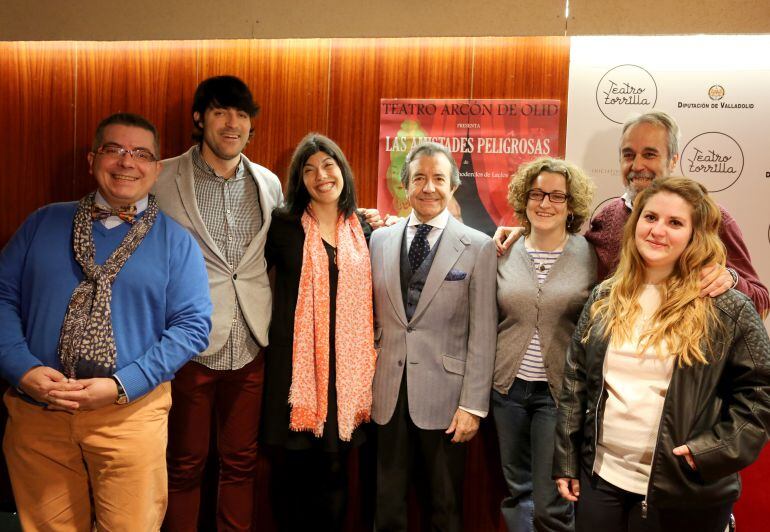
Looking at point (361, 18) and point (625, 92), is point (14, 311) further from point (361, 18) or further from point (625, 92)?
point (625, 92)

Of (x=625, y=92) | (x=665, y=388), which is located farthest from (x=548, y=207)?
(x=625, y=92)

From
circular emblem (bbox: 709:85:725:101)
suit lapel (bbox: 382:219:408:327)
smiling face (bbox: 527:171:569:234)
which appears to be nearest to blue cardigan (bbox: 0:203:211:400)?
suit lapel (bbox: 382:219:408:327)

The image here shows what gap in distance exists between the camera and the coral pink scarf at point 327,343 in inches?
101

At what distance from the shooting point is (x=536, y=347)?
2439mm

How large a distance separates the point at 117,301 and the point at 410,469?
1.39 meters

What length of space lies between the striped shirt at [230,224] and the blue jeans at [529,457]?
3.71 ft

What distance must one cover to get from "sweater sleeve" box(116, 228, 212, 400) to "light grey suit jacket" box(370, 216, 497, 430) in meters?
0.77

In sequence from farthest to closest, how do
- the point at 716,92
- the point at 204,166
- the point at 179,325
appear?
1. the point at 716,92
2. the point at 204,166
3. the point at 179,325

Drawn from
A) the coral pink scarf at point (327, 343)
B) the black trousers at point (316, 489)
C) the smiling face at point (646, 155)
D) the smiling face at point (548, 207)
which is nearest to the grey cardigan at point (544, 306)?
the smiling face at point (548, 207)

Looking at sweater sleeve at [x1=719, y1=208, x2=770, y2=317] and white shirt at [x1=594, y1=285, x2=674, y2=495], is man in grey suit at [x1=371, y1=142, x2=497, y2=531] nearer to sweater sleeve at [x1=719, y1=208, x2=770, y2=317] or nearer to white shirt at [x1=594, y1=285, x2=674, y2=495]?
white shirt at [x1=594, y1=285, x2=674, y2=495]

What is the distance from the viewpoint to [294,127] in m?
3.22

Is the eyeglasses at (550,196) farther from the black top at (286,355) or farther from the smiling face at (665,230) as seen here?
the black top at (286,355)

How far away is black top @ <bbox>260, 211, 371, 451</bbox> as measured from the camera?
8.52 feet

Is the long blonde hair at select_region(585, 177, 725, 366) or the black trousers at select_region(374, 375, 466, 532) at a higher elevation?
the long blonde hair at select_region(585, 177, 725, 366)
